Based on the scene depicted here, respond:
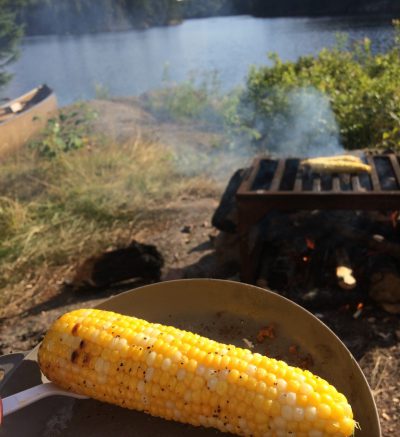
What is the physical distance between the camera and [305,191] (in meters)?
4.05

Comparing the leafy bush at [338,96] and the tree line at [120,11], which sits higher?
the tree line at [120,11]

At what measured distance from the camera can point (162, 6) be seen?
41.2 meters

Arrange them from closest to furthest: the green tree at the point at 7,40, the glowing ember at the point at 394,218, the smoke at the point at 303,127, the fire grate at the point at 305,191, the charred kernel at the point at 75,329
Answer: the charred kernel at the point at 75,329 < the fire grate at the point at 305,191 < the glowing ember at the point at 394,218 < the smoke at the point at 303,127 < the green tree at the point at 7,40

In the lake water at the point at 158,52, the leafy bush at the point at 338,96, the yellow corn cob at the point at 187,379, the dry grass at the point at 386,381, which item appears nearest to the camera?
the yellow corn cob at the point at 187,379

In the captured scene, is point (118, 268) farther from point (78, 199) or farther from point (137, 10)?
point (137, 10)

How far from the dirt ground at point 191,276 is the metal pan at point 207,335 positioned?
174 centimetres

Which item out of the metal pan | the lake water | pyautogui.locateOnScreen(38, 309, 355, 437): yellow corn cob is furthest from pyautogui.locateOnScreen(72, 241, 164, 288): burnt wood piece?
the lake water

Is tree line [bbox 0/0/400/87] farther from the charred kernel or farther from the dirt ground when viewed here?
the charred kernel

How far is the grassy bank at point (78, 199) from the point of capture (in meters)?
6.50

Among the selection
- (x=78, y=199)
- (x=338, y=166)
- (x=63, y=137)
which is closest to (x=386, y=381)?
(x=338, y=166)

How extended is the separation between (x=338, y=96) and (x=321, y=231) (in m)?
5.11

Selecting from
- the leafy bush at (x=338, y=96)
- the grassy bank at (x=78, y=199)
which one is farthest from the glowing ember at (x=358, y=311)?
the grassy bank at (x=78, y=199)

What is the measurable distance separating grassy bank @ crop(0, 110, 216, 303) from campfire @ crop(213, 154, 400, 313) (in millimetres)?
2705

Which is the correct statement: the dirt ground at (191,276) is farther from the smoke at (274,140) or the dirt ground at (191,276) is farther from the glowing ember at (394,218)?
the smoke at (274,140)
